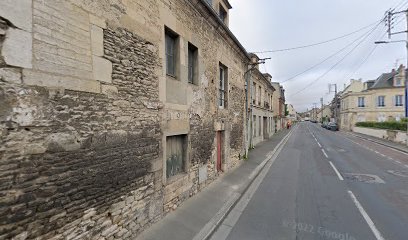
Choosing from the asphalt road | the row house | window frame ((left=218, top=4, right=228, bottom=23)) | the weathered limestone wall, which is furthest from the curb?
the row house

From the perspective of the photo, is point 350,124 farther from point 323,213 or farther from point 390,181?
point 323,213

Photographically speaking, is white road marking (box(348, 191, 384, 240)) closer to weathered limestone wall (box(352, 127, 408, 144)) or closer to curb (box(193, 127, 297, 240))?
curb (box(193, 127, 297, 240))

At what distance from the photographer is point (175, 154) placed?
6.53 m

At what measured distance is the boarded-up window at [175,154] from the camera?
20.2 feet

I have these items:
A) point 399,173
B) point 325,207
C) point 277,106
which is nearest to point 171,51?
point 325,207

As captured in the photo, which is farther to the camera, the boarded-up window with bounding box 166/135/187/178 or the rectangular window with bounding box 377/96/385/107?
the rectangular window with bounding box 377/96/385/107

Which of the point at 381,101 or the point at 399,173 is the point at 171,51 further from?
A: the point at 381,101

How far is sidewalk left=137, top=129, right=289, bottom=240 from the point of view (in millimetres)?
4883

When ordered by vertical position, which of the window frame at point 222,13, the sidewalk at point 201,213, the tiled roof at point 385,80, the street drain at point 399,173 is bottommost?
the street drain at point 399,173

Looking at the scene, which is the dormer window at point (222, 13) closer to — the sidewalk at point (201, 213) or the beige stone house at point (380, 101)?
the sidewalk at point (201, 213)

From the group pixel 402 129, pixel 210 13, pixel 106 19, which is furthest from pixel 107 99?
pixel 402 129

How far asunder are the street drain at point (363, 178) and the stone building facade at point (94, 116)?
21.7 feet

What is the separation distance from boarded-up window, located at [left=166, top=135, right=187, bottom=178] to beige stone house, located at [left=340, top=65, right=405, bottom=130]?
153ft

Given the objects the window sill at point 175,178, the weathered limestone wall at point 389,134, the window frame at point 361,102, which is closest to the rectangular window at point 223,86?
the window sill at point 175,178
